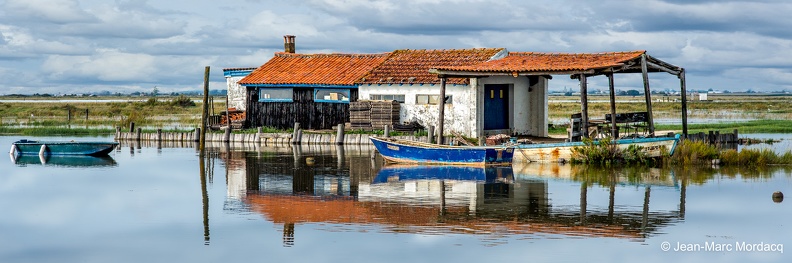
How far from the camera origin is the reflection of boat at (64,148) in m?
35.0

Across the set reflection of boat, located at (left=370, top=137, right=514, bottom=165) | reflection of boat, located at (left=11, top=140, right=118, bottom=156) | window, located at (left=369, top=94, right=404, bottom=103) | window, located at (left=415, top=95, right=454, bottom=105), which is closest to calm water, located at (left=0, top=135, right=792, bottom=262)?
reflection of boat, located at (left=370, top=137, right=514, bottom=165)

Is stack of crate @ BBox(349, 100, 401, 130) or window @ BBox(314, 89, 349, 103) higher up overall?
window @ BBox(314, 89, 349, 103)

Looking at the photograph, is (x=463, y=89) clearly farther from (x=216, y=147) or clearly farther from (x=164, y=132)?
(x=164, y=132)

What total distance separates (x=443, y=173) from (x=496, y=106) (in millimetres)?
9909

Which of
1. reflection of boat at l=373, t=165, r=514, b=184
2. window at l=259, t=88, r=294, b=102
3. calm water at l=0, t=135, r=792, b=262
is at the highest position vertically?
window at l=259, t=88, r=294, b=102

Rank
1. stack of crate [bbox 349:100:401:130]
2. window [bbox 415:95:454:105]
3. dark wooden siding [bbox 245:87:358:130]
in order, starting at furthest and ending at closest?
dark wooden siding [bbox 245:87:358:130], stack of crate [bbox 349:100:401:130], window [bbox 415:95:454:105]

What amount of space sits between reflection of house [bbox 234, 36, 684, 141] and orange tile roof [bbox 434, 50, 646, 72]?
30 millimetres

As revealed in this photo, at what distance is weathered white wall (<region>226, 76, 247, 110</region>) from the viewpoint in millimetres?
46562

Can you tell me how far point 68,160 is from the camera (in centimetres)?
3397

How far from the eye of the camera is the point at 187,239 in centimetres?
1711

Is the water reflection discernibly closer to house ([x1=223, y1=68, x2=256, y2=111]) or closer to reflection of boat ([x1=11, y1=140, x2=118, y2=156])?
reflection of boat ([x1=11, y1=140, x2=118, y2=156])

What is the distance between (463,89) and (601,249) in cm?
2118

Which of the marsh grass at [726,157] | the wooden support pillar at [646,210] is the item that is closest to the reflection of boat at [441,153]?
the marsh grass at [726,157]

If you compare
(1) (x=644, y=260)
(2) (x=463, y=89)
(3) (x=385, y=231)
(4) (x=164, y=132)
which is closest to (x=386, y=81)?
(2) (x=463, y=89)
